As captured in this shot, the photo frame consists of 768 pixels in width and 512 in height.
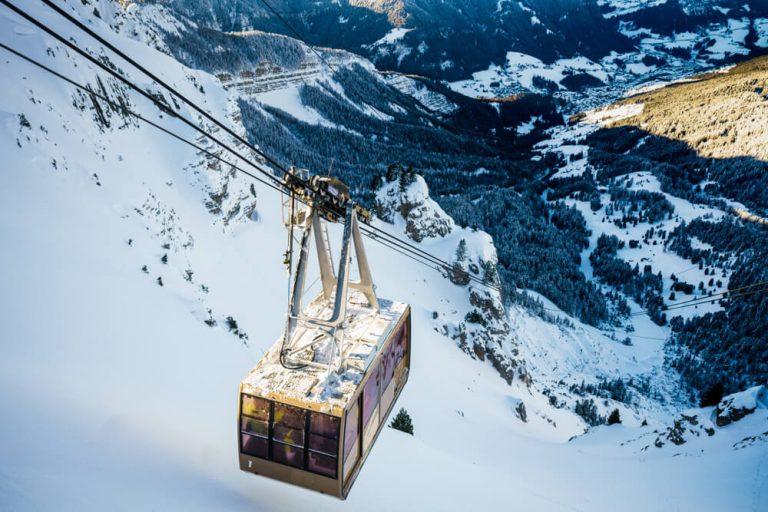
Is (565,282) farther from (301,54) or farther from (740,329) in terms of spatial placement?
(301,54)

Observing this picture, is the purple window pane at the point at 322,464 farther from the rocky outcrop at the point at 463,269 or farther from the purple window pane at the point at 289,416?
the rocky outcrop at the point at 463,269

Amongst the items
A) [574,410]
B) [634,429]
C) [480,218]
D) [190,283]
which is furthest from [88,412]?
[480,218]

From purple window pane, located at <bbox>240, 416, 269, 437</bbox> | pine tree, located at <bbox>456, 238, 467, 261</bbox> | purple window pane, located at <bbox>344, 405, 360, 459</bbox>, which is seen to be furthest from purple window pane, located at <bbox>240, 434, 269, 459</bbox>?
pine tree, located at <bbox>456, 238, 467, 261</bbox>

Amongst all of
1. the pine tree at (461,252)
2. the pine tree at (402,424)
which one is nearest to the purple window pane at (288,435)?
the pine tree at (402,424)

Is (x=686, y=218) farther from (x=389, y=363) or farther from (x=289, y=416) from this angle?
(x=289, y=416)

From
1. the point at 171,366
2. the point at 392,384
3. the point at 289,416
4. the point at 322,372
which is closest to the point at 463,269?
the point at 392,384
